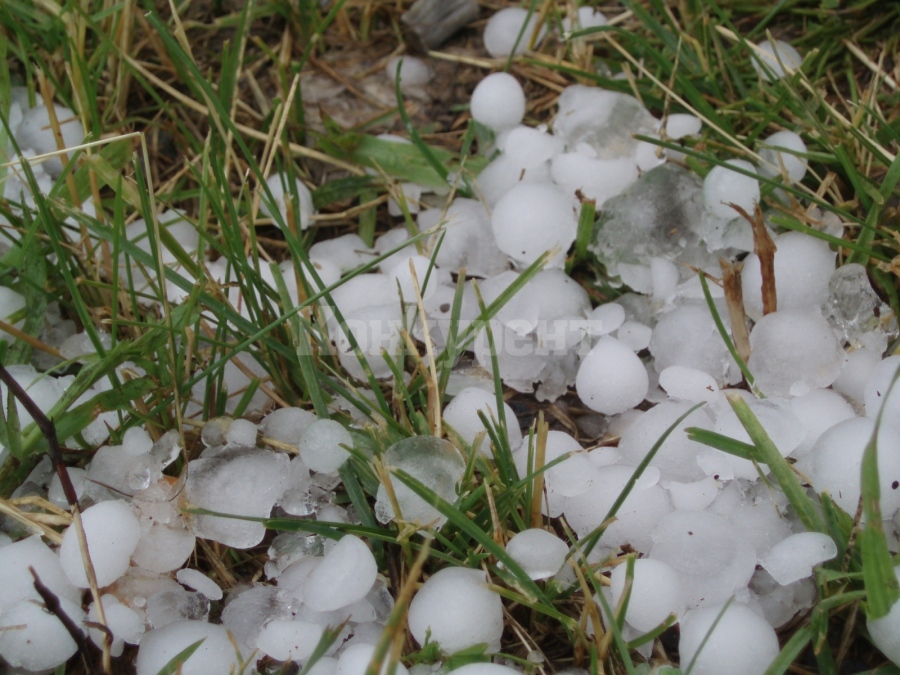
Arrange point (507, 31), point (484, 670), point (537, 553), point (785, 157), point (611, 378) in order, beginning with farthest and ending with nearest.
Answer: point (507, 31)
point (785, 157)
point (611, 378)
point (537, 553)
point (484, 670)

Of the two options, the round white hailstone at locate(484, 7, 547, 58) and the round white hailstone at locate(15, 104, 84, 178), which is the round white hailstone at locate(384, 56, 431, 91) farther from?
the round white hailstone at locate(15, 104, 84, 178)

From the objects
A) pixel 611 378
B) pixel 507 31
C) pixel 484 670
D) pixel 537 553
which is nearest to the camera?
pixel 484 670

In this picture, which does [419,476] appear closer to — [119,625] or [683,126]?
[119,625]

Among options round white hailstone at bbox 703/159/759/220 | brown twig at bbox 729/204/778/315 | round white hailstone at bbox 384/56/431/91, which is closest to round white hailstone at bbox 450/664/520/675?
brown twig at bbox 729/204/778/315

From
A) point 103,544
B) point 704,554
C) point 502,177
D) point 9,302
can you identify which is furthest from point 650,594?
point 9,302

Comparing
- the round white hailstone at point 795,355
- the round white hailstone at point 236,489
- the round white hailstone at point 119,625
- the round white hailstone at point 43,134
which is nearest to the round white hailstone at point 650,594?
the round white hailstone at point 795,355

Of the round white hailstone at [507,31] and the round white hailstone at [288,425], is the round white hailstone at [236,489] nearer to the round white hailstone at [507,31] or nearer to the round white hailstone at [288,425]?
the round white hailstone at [288,425]

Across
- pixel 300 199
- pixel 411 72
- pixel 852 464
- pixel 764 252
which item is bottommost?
pixel 852 464
